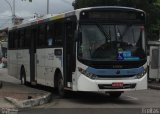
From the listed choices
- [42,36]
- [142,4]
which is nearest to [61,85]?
[42,36]

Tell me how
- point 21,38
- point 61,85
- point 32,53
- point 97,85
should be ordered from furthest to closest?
point 21,38 < point 32,53 < point 61,85 < point 97,85

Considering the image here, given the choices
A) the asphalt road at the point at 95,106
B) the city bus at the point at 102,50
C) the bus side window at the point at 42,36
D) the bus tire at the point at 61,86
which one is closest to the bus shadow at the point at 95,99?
the asphalt road at the point at 95,106

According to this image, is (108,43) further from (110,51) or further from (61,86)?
(61,86)

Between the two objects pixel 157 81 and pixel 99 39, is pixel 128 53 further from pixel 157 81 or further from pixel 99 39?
pixel 157 81

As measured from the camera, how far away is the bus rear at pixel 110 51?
17.6m

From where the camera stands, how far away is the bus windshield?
17656 mm

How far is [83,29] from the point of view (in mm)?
17766

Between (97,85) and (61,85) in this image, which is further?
(61,85)

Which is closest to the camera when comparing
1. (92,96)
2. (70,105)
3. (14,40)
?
(70,105)

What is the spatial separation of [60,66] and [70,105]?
2388 mm

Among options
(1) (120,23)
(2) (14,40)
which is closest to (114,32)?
(1) (120,23)

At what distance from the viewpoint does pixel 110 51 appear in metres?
17.7

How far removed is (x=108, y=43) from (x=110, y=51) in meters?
0.27

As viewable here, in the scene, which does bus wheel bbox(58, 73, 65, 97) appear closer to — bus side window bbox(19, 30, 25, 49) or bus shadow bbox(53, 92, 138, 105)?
bus shadow bbox(53, 92, 138, 105)
